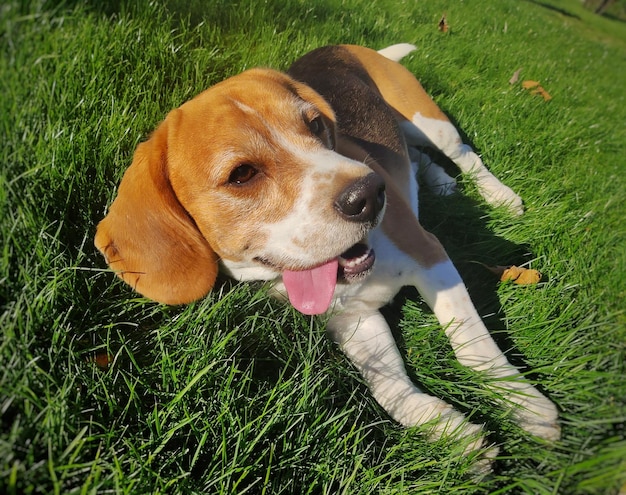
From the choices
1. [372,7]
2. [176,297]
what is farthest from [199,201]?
[372,7]

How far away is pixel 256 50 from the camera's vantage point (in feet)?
12.5

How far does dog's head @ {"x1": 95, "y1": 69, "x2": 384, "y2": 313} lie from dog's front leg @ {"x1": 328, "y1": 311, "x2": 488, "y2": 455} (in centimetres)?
34

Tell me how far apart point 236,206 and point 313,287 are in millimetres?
520

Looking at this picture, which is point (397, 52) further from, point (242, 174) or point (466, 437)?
point (466, 437)

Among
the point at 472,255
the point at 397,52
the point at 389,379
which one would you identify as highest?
the point at 397,52

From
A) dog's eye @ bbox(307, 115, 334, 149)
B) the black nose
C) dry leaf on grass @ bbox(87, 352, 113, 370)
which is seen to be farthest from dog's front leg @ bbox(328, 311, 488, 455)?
dry leaf on grass @ bbox(87, 352, 113, 370)

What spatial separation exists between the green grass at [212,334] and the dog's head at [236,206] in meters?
0.19

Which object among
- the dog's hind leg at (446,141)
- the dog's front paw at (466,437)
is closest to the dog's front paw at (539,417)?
the dog's front paw at (466,437)

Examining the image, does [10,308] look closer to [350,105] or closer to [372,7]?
[350,105]

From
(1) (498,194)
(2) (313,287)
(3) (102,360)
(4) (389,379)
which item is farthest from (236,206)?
(1) (498,194)

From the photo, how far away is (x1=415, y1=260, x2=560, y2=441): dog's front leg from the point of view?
1.60m

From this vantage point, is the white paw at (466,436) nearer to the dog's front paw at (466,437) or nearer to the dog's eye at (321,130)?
the dog's front paw at (466,437)

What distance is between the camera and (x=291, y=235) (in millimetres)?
1905

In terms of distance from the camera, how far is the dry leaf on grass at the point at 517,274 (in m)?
2.43
